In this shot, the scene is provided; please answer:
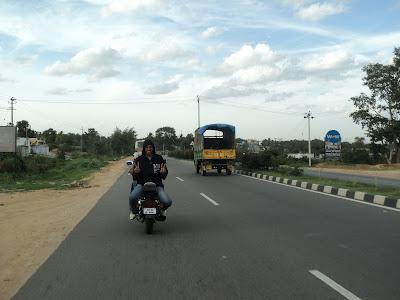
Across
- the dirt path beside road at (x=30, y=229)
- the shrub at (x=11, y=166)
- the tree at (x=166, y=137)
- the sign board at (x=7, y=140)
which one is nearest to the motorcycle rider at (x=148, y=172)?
the dirt path beside road at (x=30, y=229)

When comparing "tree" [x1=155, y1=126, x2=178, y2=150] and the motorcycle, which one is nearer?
the motorcycle

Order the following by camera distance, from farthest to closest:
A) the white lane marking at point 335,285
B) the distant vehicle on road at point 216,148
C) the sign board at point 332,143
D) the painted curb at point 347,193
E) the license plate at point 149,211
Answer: the distant vehicle on road at point 216,148, the sign board at point 332,143, the painted curb at point 347,193, the license plate at point 149,211, the white lane marking at point 335,285

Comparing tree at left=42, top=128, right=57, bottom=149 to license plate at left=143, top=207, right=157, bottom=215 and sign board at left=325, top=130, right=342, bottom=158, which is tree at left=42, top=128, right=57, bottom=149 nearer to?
sign board at left=325, top=130, right=342, bottom=158

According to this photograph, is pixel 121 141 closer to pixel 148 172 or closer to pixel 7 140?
pixel 7 140

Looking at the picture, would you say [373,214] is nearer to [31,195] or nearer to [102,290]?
[102,290]

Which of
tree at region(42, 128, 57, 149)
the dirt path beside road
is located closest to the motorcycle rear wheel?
the dirt path beside road

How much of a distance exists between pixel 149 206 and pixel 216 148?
66.0ft

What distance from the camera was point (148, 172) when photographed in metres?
9.30

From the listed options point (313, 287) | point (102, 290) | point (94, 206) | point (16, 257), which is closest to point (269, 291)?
point (313, 287)

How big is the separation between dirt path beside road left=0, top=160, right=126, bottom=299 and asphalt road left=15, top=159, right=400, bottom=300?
23 centimetres

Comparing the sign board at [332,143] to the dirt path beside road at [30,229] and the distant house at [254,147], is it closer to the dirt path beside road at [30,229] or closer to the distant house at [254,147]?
the distant house at [254,147]

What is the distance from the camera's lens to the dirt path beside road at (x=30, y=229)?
6391mm

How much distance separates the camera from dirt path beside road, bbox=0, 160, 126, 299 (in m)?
6.39

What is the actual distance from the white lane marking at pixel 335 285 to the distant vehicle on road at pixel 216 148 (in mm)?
22080
